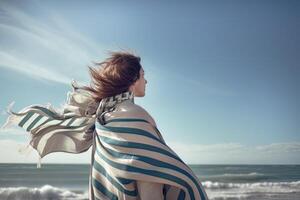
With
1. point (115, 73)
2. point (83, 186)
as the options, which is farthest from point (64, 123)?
point (83, 186)

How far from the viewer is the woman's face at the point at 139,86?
1354 mm

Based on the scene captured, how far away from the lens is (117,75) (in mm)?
1332

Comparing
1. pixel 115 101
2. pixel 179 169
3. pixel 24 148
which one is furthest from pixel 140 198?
pixel 24 148

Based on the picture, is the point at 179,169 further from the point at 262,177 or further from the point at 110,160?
the point at 262,177

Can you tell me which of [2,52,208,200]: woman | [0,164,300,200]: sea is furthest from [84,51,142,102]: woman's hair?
[0,164,300,200]: sea

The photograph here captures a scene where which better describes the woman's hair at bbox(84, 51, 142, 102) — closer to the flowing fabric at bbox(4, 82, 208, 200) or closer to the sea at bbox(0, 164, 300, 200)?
the flowing fabric at bbox(4, 82, 208, 200)

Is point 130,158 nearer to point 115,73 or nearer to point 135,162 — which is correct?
point 135,162

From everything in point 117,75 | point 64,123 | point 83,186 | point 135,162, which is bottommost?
point 83,186

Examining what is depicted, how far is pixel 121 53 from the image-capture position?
136 cm

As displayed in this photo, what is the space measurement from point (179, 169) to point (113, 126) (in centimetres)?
23

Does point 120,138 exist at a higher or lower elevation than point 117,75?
lower

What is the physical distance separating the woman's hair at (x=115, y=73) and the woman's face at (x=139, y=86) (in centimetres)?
1

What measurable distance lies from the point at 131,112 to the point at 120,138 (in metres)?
0.08

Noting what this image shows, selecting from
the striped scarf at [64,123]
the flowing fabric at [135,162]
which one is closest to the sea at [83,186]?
the striped scarf at [64,123]
